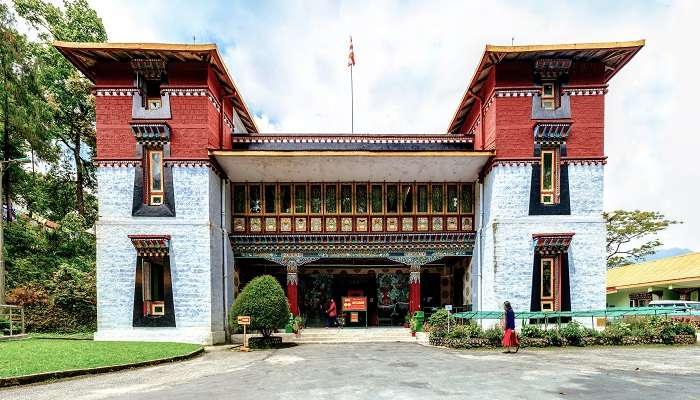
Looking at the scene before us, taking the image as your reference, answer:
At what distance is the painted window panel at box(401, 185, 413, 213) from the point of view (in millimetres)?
19953

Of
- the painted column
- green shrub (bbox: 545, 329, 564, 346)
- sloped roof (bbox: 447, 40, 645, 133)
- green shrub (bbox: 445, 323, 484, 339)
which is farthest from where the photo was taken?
the painted column

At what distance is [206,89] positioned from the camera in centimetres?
1703

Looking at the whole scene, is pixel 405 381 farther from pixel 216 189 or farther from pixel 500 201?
pixel 216 189

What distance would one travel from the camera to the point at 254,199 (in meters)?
19.9

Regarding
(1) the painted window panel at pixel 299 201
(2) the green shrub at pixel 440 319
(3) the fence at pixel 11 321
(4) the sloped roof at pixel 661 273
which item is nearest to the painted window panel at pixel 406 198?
(1) the painted window panel at pixel 299 201

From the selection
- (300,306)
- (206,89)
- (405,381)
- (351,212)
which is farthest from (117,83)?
(405,381)

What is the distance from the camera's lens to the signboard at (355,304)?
21719 millimetres

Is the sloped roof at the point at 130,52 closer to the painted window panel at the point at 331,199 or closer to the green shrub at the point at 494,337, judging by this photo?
the painted window panel at the point at 331,199

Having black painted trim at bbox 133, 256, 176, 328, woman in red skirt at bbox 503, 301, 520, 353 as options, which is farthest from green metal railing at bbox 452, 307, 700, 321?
black painted trim at bbox 133, 256, 176, 328

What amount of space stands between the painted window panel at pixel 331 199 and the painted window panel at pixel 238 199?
3957 mm

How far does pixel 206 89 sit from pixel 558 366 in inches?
603

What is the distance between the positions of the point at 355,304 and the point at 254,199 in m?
7.41

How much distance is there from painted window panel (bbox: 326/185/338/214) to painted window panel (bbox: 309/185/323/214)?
38 centimetres

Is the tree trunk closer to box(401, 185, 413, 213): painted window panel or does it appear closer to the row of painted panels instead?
the row of painted panels
